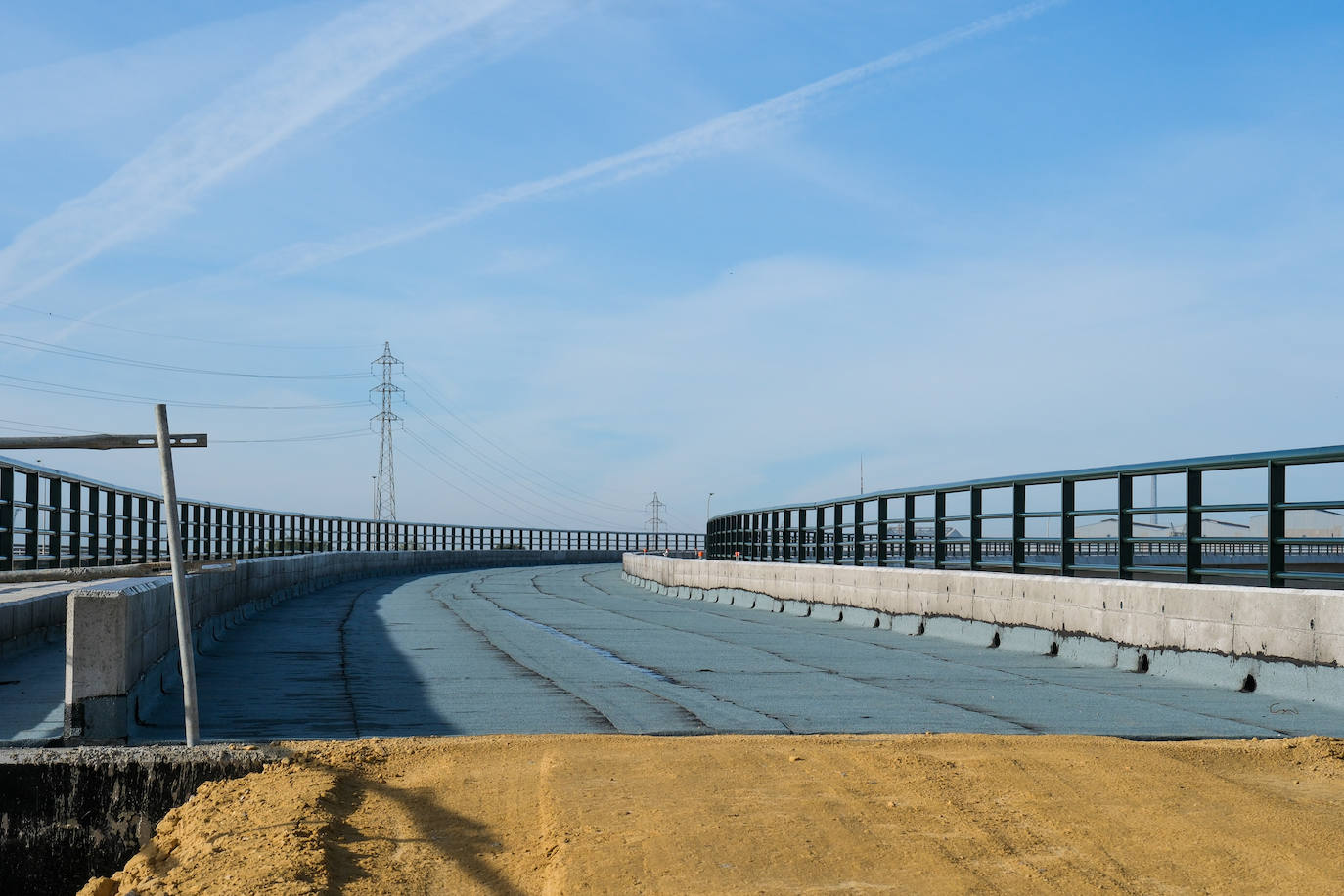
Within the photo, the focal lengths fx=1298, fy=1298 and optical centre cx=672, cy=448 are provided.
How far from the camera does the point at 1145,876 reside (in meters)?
5.04

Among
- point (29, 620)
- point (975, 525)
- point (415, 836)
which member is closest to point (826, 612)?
point (975, 525)

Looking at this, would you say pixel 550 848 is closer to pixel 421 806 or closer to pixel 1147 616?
pixel 421 806

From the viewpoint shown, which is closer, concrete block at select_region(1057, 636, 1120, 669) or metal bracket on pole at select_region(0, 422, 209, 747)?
metal bracket on pole at select_region(0, 422, 209, 747)

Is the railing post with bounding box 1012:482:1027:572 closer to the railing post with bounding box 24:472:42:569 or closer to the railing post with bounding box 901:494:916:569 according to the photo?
the railing post with bounding box 901:494:916:569

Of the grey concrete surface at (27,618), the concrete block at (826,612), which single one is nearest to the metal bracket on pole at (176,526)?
the grey concrete surface at (27,618)

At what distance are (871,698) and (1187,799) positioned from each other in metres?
4.09

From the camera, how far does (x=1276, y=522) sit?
1080cm

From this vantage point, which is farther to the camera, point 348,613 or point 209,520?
point 209,520

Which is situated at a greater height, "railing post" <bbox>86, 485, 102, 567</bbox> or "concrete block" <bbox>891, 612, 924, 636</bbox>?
"railing post" <bbox>86, 485, 102, 567</bbox>

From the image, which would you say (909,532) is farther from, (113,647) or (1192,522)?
(113,647)

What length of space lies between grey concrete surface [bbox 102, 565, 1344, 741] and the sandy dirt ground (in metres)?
1.17

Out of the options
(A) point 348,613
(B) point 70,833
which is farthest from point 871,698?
(A) point 348,613

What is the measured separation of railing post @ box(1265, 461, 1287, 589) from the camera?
10688 mm

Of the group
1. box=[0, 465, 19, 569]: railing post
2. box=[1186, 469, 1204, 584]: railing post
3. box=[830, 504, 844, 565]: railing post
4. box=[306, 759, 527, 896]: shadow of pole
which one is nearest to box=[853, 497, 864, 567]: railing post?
box=[830, 504, 844, 565]: railing post
